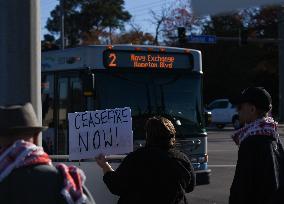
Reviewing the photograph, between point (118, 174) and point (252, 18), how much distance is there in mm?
54990

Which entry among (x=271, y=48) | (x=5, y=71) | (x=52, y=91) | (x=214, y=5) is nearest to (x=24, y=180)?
(x=214, y=5)

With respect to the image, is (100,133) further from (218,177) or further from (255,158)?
(218,177)

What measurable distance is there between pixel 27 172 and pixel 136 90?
8974 mm

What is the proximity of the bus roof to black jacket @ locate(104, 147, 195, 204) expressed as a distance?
24.0 feet

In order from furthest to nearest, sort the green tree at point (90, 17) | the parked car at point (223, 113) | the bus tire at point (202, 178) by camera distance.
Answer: the green tree at point (90, 17), the parked car at point (223, 113), the bus tire at point (202, 178)

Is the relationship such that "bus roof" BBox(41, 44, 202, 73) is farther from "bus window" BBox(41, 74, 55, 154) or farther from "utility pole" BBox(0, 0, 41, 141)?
"utility pole" BBox(0, 0, 41, 141)

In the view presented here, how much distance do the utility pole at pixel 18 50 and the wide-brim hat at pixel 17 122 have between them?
2431 mm

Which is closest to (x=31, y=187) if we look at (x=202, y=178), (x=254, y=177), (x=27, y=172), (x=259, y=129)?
(x=27, y=172)

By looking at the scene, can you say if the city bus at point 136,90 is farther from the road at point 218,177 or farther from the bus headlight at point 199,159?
the road at point 218,177

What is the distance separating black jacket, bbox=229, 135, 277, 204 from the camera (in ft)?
14.9

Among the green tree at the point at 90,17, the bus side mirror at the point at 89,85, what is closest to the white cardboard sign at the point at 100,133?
the bus side mirror at the point at 89,85

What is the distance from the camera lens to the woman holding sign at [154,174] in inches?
189

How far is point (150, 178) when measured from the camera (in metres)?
4.78

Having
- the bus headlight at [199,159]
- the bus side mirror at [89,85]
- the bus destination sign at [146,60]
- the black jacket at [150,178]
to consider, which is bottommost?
the bus headlight at [199,159]
